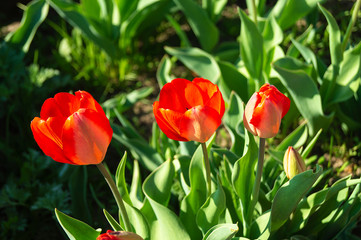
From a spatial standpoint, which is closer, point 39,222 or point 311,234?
point 311,234

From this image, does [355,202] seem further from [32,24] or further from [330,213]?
[32,24]

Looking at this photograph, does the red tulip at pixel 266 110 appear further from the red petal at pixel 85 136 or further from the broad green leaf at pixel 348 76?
the broad green leaf at pixel 348 76

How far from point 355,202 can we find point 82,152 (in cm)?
92

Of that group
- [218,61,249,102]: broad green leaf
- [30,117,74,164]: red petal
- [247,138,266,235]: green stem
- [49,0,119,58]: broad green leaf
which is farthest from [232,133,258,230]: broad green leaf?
[49,0,119,58]: broad green leaf

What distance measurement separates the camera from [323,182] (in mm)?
2010

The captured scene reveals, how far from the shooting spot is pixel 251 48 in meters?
2.12

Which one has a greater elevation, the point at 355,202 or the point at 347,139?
the point at 355,202

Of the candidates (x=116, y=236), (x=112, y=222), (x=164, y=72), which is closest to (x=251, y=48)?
(x=164, y=72)

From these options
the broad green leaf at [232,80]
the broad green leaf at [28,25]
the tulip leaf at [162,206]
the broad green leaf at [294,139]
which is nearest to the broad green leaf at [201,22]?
the broad green leaf at [232,80]

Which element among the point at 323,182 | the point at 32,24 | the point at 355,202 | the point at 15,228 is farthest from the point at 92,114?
the point at 32,24

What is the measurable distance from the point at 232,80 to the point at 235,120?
363mm

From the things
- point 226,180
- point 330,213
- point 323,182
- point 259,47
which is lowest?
point 323,182

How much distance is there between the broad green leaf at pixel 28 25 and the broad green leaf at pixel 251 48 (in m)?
1.01

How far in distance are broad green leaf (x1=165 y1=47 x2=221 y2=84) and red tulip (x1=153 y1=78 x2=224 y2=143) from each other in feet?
3.17
